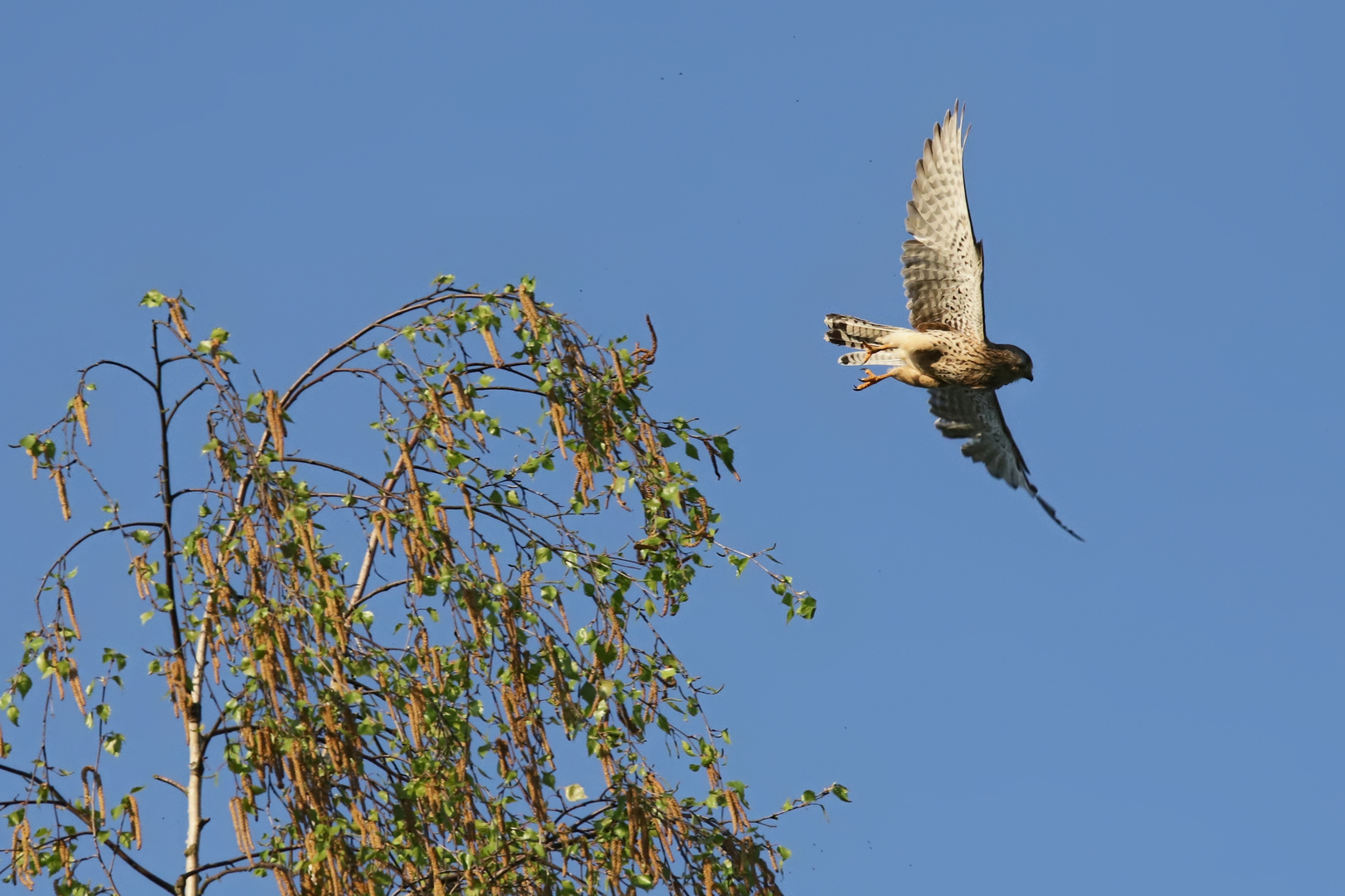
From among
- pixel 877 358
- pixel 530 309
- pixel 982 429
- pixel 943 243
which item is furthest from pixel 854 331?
pixel 530 309

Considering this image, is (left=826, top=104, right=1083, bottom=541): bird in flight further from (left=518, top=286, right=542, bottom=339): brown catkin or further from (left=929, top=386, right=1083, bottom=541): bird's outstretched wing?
(left=518, top=286, right=542, bottom=339): brown catkin

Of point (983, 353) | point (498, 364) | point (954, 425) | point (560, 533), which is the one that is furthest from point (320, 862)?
point (954, 425)

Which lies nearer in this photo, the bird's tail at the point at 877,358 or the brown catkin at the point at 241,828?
the brown catkin at the point at 241,828

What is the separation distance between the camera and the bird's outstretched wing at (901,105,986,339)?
9.06 meters

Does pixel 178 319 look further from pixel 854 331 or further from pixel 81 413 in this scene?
pixel 854 331

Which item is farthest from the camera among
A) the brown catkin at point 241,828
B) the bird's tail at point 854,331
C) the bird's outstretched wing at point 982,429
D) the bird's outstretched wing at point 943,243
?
the bird's outstretched wing at point 982,429

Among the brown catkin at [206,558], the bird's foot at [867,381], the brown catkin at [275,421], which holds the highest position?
the bird's foot at [867,381]

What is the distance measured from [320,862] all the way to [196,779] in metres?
0.81

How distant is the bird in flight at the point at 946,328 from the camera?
9.11m

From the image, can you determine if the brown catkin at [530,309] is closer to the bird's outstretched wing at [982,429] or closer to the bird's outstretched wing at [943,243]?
the bird's outstretched wing at [943,243]

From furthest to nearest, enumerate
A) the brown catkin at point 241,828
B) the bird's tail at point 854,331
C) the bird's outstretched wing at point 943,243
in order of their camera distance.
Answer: the bird's tail at point 854,331
the bird's outstretched wing at point 943,243
the brown catkin at point 241,828

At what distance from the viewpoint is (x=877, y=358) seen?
9734mm

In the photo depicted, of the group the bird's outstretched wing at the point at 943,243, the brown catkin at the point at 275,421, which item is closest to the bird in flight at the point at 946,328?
the bird's outstretched wing at the point at 943,243

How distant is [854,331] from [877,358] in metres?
0.29
